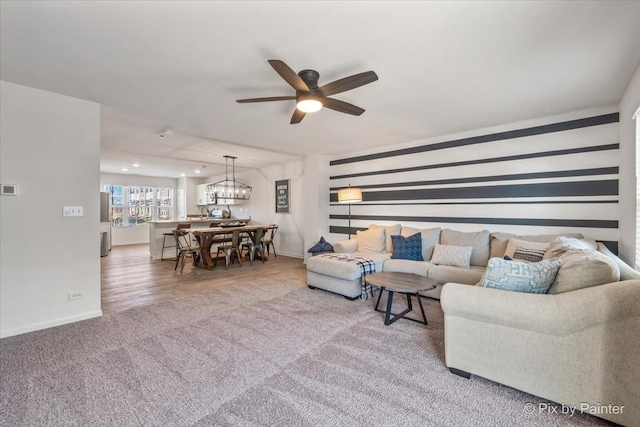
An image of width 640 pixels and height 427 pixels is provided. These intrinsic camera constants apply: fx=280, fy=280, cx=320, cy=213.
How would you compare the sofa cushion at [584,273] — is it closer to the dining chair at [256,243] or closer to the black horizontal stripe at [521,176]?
the black horizontal stripe at [521,176]

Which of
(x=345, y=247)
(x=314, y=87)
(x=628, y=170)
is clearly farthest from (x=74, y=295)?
(x=628, y=170)

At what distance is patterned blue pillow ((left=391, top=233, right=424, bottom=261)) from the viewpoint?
427 centimetres

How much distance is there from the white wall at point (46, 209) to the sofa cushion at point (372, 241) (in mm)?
3753

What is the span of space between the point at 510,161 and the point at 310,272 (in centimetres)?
335

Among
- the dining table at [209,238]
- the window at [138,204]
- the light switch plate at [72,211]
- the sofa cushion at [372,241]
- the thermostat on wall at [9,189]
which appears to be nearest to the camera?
the thermostat on wall at [9,189]

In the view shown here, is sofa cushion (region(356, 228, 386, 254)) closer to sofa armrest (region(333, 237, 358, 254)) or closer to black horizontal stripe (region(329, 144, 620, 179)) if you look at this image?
sofa armrest (region(333, 237, 358, 254))

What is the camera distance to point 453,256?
3832 millimetres

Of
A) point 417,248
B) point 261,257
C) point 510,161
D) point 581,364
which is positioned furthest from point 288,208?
point 581,364

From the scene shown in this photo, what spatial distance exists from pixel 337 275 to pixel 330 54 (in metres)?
2.70

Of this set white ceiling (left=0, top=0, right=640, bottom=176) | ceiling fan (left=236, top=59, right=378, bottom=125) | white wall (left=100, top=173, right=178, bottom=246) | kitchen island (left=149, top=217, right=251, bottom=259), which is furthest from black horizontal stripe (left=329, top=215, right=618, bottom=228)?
white wall (left=100, top=173, right=178, bottom=246)

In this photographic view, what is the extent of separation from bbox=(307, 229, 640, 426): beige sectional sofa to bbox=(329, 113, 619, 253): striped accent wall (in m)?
2.17

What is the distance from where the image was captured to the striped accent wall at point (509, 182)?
3424mm

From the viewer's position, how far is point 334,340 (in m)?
2.67

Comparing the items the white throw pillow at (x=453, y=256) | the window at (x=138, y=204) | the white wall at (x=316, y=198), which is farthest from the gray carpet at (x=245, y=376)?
the window at (x=138, y=204)
